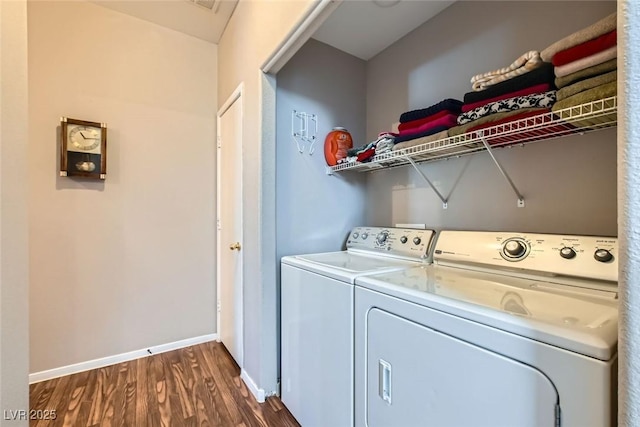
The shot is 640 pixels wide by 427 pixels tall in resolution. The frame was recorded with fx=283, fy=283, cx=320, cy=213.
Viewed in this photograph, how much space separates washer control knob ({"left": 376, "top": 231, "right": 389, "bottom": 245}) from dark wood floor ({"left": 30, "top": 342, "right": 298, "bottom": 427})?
1.13 meters

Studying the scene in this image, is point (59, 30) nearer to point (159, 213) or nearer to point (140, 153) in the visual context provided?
point (140, 153)

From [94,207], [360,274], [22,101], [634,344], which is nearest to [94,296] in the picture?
[94,207]

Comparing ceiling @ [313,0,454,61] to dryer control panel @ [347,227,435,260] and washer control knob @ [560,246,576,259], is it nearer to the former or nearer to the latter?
dryer control panel @ [347,227,435,260]

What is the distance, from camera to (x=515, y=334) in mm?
672

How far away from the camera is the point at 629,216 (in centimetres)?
43

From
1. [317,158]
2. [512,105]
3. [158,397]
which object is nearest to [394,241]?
[317,158]

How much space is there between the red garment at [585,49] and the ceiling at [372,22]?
1.00 metres

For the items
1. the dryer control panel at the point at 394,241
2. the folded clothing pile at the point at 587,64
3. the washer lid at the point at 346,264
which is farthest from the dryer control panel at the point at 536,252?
the folded clothing pile at the point at 587,64

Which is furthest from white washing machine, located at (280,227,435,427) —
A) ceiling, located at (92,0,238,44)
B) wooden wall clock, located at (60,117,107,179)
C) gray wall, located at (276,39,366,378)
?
ceiling, located at (92,0,238,44)

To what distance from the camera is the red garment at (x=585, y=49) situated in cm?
86

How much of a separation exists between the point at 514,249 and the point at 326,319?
34.0 inches

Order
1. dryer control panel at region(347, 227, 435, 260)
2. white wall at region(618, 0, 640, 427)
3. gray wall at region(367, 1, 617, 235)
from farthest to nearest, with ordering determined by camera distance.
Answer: dryer control panel at region(347, 227, 435, 260), gray wall at region(367, 1, 617, 235), white wall at region(618, 0, 640, 427)

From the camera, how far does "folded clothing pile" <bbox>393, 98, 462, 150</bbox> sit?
1393 mm

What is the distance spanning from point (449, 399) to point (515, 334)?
281 mm
